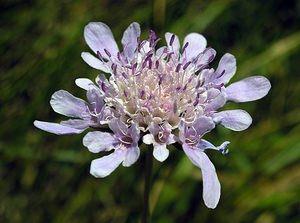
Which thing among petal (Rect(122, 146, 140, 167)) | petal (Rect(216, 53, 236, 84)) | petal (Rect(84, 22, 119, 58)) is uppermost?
petal (Rect(84, 22, 119, 58))

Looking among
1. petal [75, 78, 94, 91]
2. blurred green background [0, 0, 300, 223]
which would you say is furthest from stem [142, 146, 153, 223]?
blurred green background [0, 0, 300, 223]

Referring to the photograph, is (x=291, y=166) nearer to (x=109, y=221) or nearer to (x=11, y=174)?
(x=109, y=221)

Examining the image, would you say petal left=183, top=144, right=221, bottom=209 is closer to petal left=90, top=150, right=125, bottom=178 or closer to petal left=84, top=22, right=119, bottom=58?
petal left=90, top=150, right=125, bottom=178

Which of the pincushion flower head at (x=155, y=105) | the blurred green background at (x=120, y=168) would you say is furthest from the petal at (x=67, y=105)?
the blurred green background at (x=120, y=168)

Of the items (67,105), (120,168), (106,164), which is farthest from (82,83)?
(120,168)

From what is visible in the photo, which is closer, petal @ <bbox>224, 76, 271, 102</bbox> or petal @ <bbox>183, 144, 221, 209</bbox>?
petal @ <bbox>183, 144, 221, 209</bbox>

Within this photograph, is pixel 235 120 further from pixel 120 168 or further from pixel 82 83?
pixel 120 168
